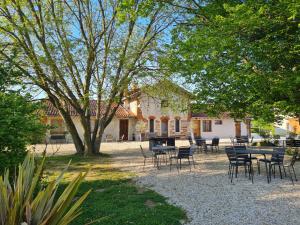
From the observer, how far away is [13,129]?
5.02 metres

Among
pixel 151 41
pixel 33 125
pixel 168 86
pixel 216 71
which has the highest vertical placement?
pixel 151 41

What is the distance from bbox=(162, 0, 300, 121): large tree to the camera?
23.4ft

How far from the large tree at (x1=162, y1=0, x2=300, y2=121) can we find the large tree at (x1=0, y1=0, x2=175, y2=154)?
5.69 metres

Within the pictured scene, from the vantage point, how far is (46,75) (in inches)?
595

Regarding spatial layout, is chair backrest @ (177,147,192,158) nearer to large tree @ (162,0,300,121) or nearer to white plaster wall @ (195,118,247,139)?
large tree @ (162,0,300,121)

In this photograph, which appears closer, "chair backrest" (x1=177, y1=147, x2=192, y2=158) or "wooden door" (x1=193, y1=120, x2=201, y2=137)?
"chair backrest" (x1=177, y1=147, x2=192, y2=158)

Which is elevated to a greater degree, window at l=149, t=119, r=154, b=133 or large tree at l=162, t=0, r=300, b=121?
large tree at l=162, t=0, r=300, b=121

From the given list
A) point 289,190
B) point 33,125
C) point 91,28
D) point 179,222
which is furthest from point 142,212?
point 91,28

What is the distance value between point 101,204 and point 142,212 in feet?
3.85

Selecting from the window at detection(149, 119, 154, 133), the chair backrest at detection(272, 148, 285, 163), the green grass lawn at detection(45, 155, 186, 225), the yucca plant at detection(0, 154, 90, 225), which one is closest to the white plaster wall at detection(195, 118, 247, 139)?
the window at detection(149, 119, 154, 133)

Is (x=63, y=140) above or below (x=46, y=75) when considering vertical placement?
below

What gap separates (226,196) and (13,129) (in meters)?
5.04

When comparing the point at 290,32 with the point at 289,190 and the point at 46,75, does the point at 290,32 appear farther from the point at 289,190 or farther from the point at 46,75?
the point at 46,75

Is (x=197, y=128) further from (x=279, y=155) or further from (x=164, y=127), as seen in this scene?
(x=279, y=155)
